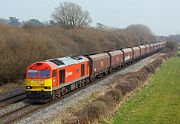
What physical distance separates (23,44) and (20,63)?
2689 millimetres

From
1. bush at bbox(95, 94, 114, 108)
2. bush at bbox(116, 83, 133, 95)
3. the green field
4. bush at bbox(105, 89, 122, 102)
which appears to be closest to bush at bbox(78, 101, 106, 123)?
the green field

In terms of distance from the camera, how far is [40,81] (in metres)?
24.4

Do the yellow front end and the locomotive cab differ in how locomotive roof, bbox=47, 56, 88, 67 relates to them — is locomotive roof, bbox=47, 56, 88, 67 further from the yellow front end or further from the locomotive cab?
the yellow front end

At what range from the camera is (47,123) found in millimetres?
19016

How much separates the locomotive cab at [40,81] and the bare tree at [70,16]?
209ft

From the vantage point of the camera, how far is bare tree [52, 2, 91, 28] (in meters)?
90.2

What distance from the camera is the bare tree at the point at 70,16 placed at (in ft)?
296

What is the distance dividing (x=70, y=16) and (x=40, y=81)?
69076 mm

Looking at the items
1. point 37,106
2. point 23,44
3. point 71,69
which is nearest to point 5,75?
point 23,44

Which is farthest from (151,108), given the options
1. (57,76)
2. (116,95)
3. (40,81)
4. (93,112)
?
(40,81)

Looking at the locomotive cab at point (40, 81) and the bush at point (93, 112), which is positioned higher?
the locomotive cab at point (40, 81)

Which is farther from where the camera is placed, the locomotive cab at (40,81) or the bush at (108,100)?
the locomotive cab at (40,81)

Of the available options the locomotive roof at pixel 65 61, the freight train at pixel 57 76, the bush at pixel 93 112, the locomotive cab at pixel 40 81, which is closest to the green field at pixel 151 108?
the bush at pixel 93 112

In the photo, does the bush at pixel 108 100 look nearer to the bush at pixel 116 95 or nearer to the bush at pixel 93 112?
the bush at pixel 116 95
